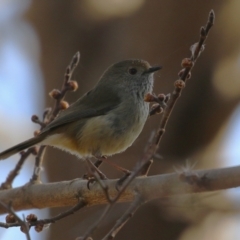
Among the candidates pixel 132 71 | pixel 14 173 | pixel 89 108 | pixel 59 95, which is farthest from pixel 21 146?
pixel 132 71

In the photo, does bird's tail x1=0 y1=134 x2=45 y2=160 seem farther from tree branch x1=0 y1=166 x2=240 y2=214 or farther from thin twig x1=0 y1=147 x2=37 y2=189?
tree branch x1=0 y1=166 x2=240 y2=214

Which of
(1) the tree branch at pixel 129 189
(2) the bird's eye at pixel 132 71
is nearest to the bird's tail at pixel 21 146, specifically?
(1) the tree branch at pixel 129 189

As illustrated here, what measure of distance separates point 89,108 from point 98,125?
0.21 meters

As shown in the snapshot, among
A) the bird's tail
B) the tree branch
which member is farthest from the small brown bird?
the tree branch

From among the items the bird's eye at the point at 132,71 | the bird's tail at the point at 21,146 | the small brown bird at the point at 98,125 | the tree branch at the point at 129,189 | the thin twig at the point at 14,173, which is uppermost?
the bird's eye at the point at 132,71

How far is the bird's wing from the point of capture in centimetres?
400

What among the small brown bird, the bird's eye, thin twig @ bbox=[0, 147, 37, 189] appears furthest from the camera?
the bird's eye

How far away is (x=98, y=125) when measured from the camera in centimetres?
399

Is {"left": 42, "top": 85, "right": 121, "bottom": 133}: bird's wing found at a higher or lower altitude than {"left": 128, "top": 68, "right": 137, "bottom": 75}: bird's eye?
lower

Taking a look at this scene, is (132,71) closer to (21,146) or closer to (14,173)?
(21,146)

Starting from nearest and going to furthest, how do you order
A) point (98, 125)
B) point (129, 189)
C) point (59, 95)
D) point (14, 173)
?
1. point (129, 189)
2. point (59, 95)
3. point (14, 173)
4. point (98, 125)

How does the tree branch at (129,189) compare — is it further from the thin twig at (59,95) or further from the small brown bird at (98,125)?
the small brown bird at (98,125)

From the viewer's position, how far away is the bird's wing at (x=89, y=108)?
13.1ft

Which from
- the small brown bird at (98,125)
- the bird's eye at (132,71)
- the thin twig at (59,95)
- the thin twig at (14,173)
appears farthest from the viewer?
the bird's eye at (132,71)
